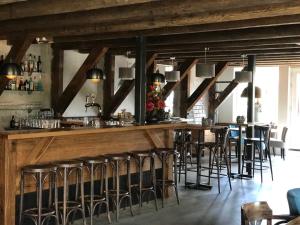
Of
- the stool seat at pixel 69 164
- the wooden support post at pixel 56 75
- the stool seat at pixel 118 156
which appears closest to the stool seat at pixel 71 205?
the stool seat at pixel 69 164

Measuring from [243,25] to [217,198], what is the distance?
2793mm

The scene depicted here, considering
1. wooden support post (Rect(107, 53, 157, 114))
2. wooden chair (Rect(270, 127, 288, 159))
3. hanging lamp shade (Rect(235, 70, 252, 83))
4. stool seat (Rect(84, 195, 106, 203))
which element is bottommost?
stool seat (Rect(84, 195, 106, 203))

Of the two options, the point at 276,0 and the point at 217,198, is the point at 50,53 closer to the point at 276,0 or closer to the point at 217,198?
the point at 217,198

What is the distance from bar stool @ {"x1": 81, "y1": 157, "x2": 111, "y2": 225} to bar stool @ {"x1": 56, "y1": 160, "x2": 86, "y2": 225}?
0.14 metres

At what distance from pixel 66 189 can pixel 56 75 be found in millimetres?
5033

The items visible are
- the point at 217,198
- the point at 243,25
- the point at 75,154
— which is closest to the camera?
the point at 75,154

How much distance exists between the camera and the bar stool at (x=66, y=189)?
480 cm

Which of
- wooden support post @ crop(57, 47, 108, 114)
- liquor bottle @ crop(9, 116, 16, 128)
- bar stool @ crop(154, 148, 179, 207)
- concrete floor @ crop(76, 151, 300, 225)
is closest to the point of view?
concrete floor @ crop(76, 151, 300, 225)

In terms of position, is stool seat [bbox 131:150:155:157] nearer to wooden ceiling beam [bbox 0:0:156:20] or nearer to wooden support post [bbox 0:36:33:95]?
wooden ceiling beam [bbox 0:0:156:20]

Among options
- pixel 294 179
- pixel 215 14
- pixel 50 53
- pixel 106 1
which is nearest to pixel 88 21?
pixel 106 1

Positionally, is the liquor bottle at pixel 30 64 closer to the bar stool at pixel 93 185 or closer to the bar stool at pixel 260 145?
the bar stool at pixel 93 185

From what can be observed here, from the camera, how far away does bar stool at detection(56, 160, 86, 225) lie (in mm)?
4801

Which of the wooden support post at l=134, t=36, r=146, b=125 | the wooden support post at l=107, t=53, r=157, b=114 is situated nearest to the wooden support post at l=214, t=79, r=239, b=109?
the wooden support post at l=107, t=53, r=157, b=114

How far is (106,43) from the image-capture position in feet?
28.4
